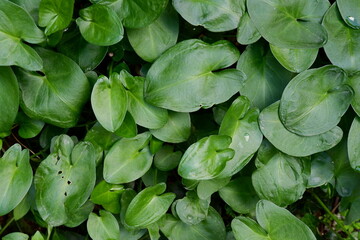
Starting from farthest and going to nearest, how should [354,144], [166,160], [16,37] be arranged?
[166,160] → [354,144] → [16,37]

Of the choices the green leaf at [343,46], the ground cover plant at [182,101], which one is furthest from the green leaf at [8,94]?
the green leaf at [343,46]

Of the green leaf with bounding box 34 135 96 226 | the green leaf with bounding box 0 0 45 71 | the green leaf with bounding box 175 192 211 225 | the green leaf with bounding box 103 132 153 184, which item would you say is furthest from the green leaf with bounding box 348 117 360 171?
the green leaf with bounding box 0 0 45 71

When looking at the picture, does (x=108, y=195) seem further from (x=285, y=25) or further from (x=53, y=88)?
(x=285, y=25)

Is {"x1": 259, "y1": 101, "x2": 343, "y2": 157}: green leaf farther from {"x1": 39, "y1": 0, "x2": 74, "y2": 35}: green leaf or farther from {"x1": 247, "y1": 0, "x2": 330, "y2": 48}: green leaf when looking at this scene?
{"x1": 39, "y1": 0, "x2": 74, "y2": 35}: green leaf

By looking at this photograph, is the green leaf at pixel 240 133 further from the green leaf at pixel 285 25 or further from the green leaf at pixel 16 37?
the green leaf at pixel 16 37

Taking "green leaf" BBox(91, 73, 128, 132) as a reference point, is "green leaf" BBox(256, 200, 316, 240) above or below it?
below

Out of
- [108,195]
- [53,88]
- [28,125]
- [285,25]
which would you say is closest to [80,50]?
[53,88]
